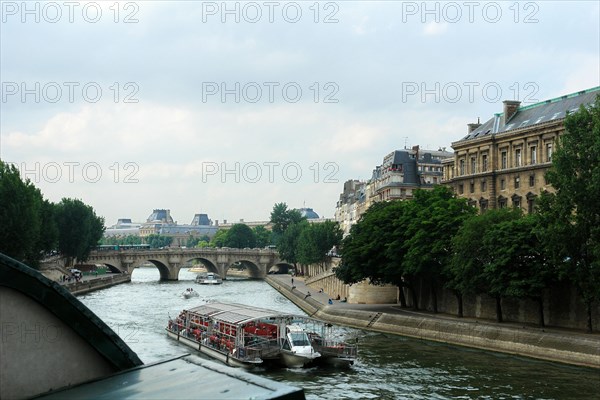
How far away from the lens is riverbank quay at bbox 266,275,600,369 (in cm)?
4256

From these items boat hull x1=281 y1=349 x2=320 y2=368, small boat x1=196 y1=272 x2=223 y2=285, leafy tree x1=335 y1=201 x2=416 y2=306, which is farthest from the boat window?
small boat x1=196 y1=272 x2=223 y2=285

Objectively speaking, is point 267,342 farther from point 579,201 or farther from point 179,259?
point 179,259

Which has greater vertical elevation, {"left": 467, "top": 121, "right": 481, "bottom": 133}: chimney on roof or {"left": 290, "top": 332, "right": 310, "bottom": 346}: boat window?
{"left": 467, "top": 121, "right": 481, "bottom": 133}: chimney on roof

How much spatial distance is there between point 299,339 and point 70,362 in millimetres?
35704

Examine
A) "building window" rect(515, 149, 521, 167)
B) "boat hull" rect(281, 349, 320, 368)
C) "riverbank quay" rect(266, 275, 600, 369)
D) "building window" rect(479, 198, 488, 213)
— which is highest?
"building window" rect(515, 149, 521, 167)

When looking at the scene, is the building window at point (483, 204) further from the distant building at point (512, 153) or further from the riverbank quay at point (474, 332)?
the riverbank quay at point (474, 332)

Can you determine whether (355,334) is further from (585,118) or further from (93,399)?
(93,399)

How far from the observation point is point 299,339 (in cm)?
4450

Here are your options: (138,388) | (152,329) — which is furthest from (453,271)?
(138,388)

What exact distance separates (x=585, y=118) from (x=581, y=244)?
25.5ft

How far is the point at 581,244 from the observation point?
4459 cm

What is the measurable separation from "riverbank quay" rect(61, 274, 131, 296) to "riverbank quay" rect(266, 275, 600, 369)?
41.6 meters

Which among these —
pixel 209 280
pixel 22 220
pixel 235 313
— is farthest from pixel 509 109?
pixel 209 280

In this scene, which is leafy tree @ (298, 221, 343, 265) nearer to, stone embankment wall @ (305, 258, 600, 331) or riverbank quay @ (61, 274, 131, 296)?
riverbank quay @ (61, 274, 131, 296)
